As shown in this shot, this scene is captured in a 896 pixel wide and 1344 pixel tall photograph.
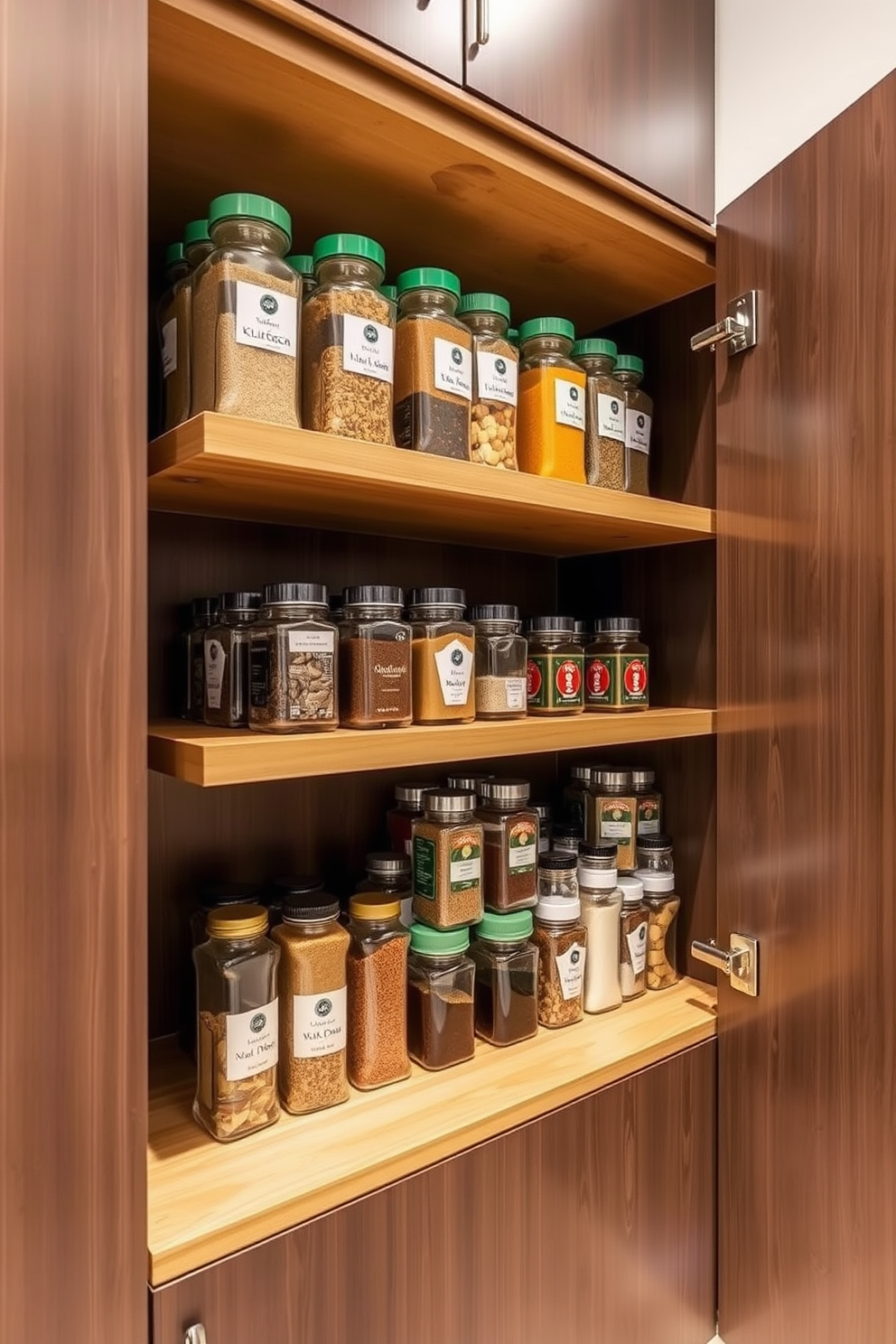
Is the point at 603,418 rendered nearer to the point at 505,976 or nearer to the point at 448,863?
the point at 448,863

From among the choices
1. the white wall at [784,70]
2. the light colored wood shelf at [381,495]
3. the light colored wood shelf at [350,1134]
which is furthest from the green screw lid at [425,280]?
the light colored wood shelf at [350,1134]

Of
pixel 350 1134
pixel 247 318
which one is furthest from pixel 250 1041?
pixel 247 318

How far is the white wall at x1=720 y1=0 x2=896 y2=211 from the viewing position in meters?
1.01

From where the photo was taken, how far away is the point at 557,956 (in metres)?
1.16

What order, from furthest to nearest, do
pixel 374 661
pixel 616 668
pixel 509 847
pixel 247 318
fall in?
pixel 616 668
pixel 509 847
pixel 374 661
pixel 247 318

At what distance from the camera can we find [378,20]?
2.71 ft

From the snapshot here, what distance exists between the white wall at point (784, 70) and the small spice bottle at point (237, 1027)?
1.17m

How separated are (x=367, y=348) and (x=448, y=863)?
2.09ft

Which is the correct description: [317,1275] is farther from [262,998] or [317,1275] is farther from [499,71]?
[499,71]

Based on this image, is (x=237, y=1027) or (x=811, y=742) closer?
(x=237, y=1027)

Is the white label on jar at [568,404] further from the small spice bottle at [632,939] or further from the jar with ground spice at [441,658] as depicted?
the small spice bottle at [632,939]

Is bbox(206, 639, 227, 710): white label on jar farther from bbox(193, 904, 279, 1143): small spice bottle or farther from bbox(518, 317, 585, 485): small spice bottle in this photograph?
bbox(518, 317, 585, 485): small spice bottle

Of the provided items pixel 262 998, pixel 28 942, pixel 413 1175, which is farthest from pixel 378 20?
pixel 413 1175

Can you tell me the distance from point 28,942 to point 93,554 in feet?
1.03
